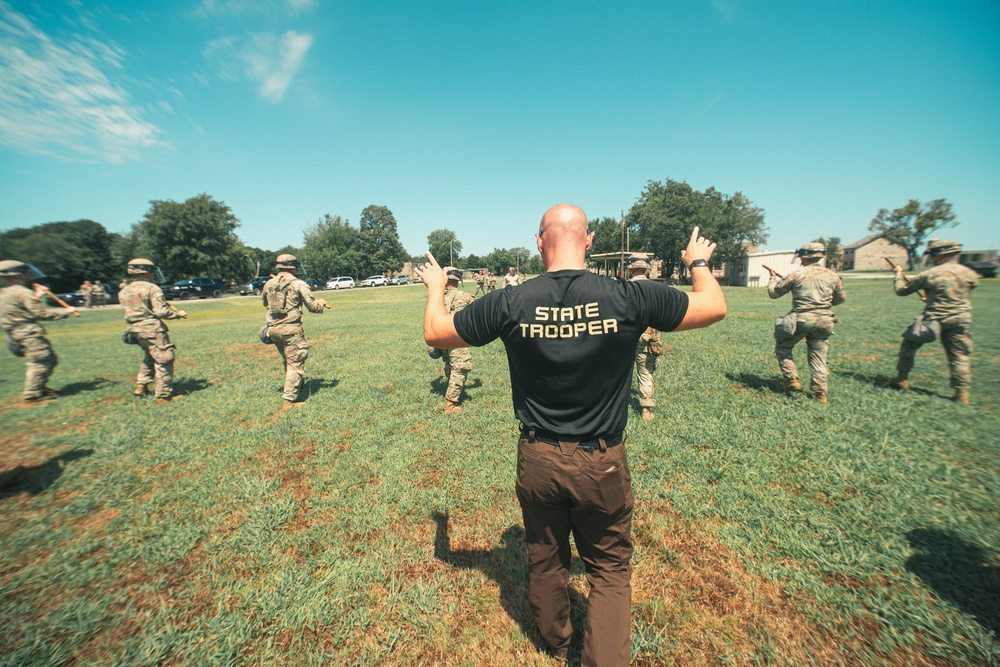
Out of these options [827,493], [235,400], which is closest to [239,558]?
[235,400]

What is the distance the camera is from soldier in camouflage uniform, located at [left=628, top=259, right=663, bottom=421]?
5.83 metres

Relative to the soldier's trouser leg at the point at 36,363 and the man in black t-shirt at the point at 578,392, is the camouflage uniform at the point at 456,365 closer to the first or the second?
the man in black t-shirt at the point at 578,392

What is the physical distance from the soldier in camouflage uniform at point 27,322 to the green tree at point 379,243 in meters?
71.2

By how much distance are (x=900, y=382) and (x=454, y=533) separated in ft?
27.8

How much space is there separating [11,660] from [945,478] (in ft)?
26.4

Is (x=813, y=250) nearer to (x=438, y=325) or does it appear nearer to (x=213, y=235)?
(x=438, y=325)

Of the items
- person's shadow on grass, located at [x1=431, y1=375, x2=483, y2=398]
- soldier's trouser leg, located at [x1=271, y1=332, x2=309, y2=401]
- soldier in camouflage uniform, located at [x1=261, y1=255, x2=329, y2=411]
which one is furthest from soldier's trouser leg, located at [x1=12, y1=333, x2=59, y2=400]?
person's shadow on grass, located at [x1=431, y1=375, x2=483, y2=398]

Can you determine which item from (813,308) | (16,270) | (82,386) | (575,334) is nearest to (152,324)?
(16,270)

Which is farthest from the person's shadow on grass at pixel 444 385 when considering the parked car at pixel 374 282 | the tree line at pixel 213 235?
the parked car at pixel 374 282

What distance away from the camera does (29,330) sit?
7.14 metres

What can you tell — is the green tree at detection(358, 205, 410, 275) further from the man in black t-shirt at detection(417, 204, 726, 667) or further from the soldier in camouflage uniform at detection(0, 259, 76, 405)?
the man in black t-shirt at detection(417, 204, 726, 667)

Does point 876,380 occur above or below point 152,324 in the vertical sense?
below

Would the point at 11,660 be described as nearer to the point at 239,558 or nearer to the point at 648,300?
the point at 239,558

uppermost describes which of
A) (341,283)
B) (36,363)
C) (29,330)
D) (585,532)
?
(29,330)
